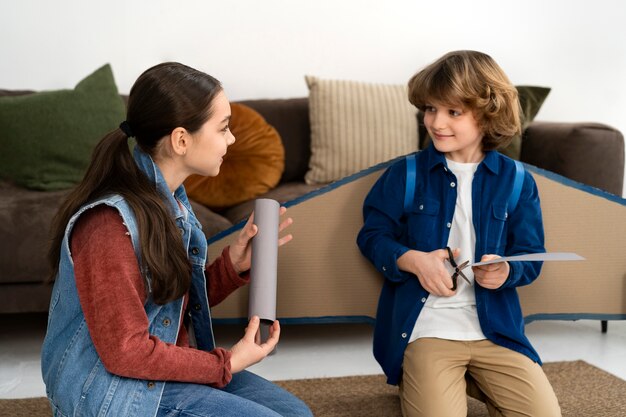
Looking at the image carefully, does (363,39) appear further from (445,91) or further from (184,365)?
(184,365)

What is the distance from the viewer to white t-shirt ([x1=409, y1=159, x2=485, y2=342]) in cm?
176

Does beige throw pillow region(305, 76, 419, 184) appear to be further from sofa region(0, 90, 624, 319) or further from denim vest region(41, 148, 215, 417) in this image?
denim vest region(41, 148, 215, 417)

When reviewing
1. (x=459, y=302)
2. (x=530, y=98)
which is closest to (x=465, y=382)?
(x=459, y=302)

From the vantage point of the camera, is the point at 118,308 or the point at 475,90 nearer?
the point at 118,308

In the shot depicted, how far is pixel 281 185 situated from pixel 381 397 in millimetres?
1161

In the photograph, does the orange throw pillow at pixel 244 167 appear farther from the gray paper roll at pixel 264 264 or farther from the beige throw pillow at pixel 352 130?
the gray paper roll at pixel 264 264

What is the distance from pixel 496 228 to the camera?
1.79 meters

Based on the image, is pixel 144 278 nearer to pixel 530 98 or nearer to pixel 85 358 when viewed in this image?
pixel 85 358

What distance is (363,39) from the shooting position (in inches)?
134

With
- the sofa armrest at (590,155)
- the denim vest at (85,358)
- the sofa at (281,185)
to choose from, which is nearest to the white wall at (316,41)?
the sofa at (281,185)

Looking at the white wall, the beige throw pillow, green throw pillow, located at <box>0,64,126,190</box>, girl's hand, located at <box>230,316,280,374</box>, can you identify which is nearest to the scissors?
girl's hand, located at <box>230,316,280,374</box>

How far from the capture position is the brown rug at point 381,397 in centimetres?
191

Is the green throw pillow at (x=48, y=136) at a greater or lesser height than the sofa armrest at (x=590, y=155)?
greater

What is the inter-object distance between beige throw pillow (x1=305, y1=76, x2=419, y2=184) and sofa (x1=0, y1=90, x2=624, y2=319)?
0.10 m
